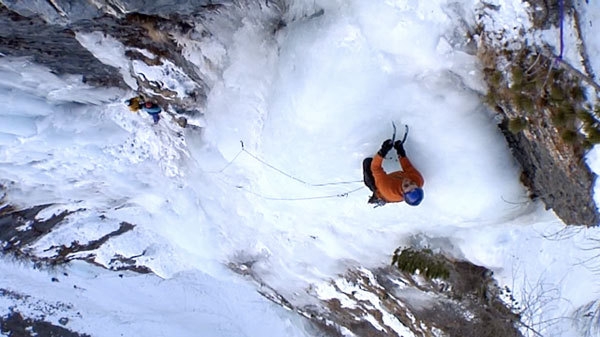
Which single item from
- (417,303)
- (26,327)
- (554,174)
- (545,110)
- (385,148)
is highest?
(545,110)

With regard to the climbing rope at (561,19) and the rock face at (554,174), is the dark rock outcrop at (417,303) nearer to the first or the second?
the rock face at (554,174)

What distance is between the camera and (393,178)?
4.32 metres

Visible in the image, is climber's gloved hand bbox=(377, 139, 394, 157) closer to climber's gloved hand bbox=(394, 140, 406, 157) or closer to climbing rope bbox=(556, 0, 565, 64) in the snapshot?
climber's gloved hand bbox=(394, 140, 406, 157)

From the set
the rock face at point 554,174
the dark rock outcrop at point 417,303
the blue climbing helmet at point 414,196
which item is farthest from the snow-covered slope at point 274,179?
the blue climbing helmet at point 414,196

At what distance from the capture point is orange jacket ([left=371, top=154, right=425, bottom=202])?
4289mm

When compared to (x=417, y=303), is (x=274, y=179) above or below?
above

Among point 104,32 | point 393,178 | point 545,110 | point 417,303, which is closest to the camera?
point 545,110

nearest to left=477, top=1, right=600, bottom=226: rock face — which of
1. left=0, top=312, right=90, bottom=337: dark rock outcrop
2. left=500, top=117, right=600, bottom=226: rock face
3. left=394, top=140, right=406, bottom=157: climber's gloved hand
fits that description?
left=500, top=117, right=600, bottom=226: rock face

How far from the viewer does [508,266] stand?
550cm

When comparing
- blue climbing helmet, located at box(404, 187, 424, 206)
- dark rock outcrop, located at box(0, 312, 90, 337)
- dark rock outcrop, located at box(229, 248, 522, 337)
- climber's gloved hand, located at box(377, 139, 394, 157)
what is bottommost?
dark rock outcrop, located at box(0, 312, 90, 337)

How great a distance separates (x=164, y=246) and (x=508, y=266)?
574cm

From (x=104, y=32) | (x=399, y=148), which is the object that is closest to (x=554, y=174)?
(x=399, y=148)

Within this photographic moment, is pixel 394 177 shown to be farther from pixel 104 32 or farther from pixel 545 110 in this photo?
pixel 104 32

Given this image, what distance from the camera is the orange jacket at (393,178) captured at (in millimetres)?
4289
